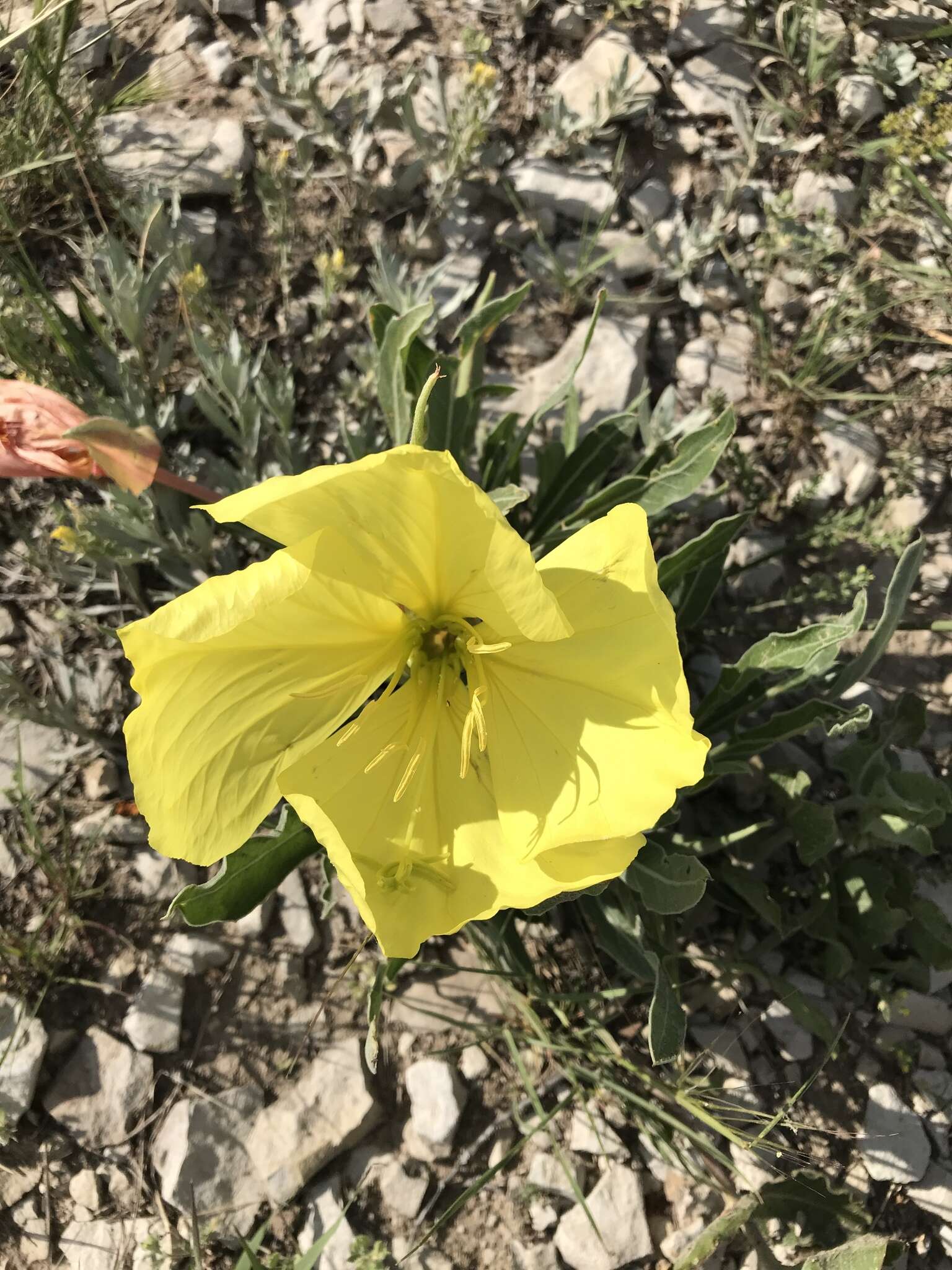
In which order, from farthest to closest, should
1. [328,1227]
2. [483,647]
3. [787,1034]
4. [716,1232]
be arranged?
[787,1034] → [328,1227] → [716,1232] → [483,647]

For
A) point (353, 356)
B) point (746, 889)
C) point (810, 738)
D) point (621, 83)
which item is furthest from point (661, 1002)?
point (621, 83)

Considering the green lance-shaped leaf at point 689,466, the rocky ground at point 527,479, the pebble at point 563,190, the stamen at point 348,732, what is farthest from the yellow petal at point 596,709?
the pebble at point 563,190

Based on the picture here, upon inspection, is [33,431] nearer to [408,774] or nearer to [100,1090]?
[408,774]

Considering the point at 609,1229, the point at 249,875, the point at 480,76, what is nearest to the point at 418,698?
the point at 249,875

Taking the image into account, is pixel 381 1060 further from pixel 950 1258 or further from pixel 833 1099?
pixel 950 1258

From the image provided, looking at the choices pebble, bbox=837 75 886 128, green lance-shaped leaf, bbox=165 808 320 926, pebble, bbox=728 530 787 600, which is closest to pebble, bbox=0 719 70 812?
green lance-shaped leaf, bbox=165 808 320 926

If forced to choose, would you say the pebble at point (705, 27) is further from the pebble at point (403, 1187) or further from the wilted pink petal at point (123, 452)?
the pebble at point (403, 1187)
